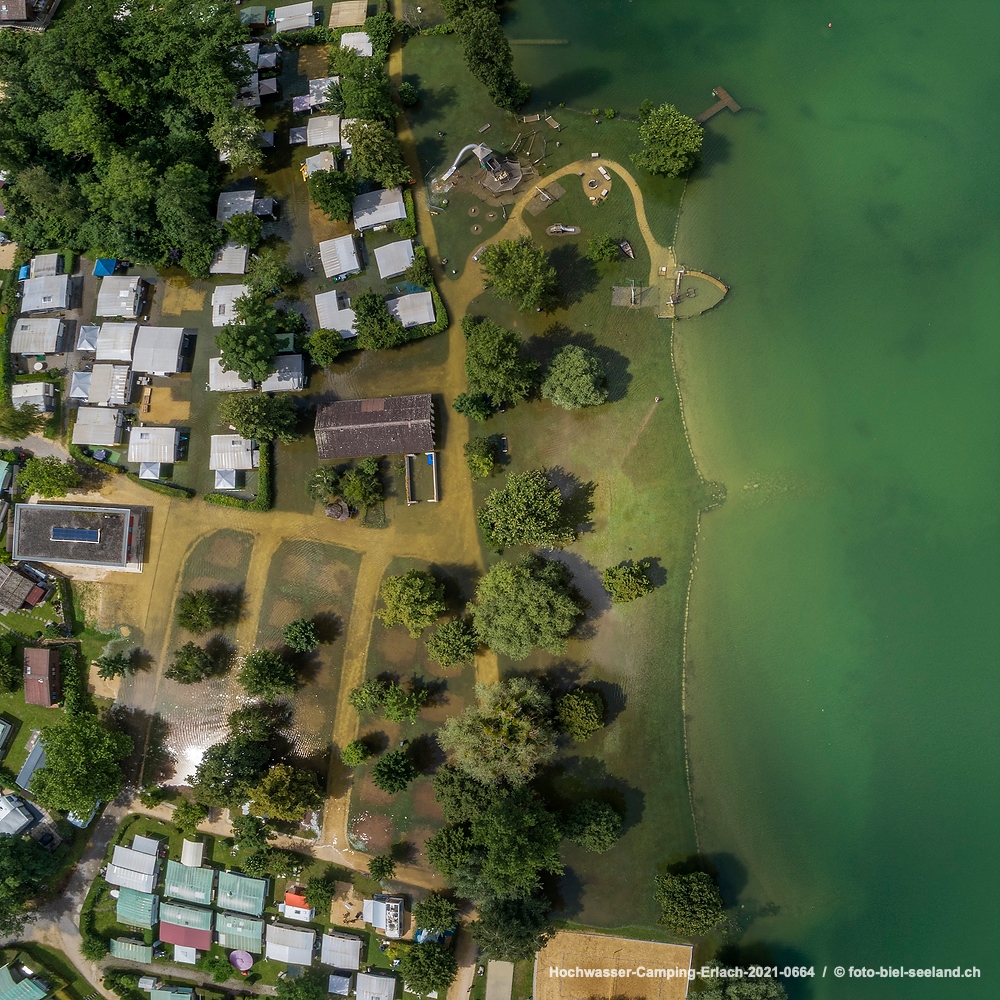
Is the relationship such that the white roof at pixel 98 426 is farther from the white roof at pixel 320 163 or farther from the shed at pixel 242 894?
the shed at pixel 242 894

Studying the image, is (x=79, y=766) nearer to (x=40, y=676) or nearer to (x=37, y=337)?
(x=40, y=676)

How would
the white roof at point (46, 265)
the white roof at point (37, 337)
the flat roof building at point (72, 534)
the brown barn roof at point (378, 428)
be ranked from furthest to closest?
the white roof at point (46, 265) → the white roof at point (37, 337) → the flat roof building at point (72, 534) → the brown barn roof at point (378, 428)

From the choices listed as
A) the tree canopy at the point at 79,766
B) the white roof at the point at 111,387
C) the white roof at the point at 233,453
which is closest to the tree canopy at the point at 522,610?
the white roof at the point at 233,453

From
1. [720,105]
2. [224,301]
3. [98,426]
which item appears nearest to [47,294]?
[98,426]

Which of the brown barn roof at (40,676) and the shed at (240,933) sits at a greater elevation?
the brown barn roof at (40,676)

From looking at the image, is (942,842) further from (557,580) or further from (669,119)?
(669,119)

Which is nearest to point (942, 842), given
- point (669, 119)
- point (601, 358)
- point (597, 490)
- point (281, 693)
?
point (597, 490)

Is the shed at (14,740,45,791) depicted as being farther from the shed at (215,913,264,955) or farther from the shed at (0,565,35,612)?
the shed at (215,913,264,955)
